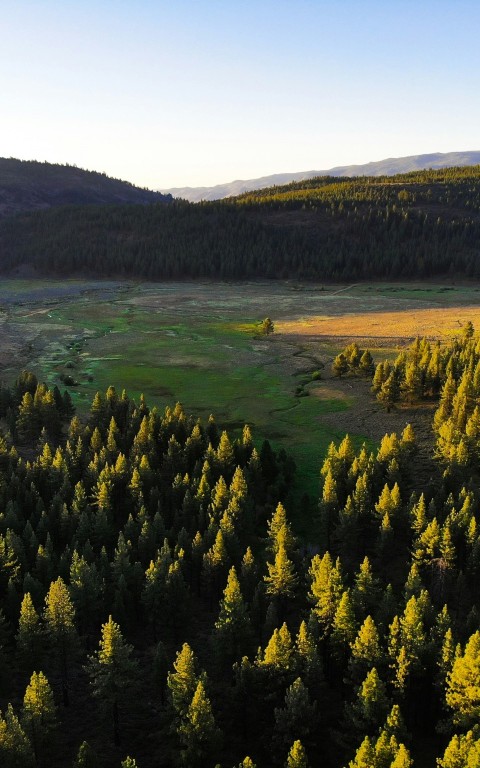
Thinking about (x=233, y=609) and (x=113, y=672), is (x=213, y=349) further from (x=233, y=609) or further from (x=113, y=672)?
(x=113, y=672)

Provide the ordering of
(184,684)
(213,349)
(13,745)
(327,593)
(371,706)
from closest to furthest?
(13,745), (371,706), (184,684), (327,593), (213,349)

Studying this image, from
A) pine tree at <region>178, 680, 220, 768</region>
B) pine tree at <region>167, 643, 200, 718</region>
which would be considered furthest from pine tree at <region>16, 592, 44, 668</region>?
pine tree at <region>178, 680, 220, 768</region>

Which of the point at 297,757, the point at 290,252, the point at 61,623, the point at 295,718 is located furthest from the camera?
the point at 290,252

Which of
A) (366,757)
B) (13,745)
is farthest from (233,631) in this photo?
(13,745)

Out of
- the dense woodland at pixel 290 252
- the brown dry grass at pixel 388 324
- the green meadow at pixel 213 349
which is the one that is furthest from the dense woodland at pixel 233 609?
the dense woodland at pixel 290 252

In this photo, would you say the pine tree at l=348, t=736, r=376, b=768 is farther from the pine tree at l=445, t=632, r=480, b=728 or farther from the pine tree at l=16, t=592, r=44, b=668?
the pine tree at l=16, t=592, r=44, b=668

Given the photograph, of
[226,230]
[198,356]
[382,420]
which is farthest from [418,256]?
[382,420]

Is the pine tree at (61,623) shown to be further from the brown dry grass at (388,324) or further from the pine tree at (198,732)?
the brown dry grass at (388,324)
